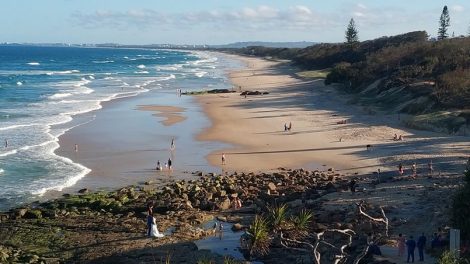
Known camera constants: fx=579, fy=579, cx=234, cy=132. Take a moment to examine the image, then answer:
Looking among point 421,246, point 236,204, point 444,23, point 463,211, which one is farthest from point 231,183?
point 444,23

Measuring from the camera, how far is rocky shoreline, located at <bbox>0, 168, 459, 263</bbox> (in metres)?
16.4

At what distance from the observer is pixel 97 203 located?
2130 centimetres

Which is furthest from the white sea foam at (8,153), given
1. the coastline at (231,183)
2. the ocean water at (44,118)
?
the coastline at (231,183)

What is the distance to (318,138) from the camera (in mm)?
34562

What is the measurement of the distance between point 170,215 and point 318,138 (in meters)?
16.4

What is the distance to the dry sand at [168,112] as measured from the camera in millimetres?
42194

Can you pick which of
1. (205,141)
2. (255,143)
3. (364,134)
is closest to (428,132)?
(364,134)

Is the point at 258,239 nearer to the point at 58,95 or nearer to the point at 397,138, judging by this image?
the point at 397,138

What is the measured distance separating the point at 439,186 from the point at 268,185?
258 inches

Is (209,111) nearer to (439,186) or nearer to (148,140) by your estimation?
(148,140)

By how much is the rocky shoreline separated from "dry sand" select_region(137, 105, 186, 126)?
16503 mm

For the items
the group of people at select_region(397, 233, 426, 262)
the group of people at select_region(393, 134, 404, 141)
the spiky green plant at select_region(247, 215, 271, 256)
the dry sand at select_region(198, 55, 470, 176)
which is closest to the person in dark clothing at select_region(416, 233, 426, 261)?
the group of people at select_region(397, 233, 426, 262)

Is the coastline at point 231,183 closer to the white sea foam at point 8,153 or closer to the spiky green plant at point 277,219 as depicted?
the spiky green plant at point 277,219

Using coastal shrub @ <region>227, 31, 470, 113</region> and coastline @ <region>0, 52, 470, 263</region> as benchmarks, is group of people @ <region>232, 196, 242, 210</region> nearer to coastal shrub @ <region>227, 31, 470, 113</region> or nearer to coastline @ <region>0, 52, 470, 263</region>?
coastline @ <region>0, 52, 470, 263</region>
